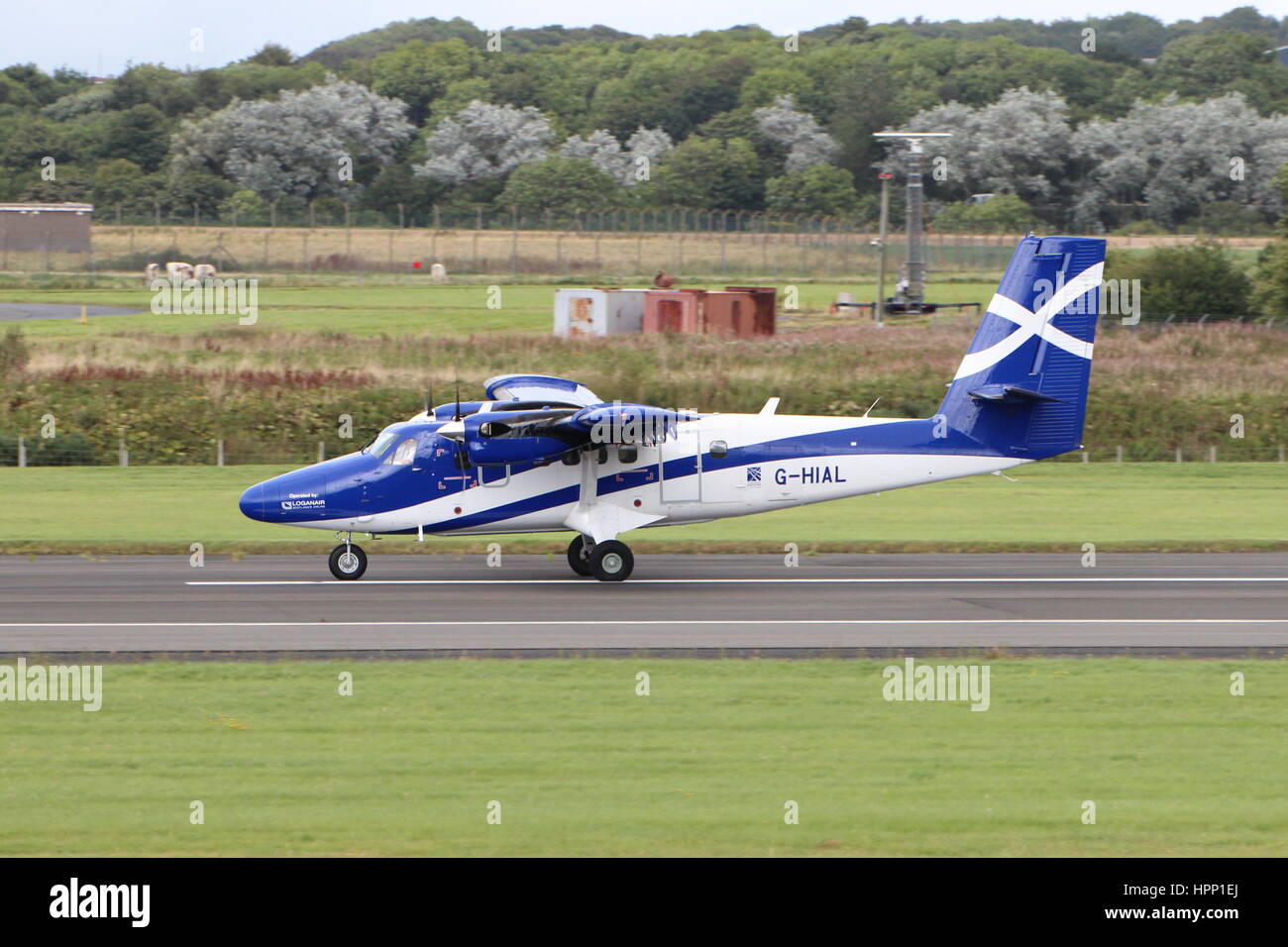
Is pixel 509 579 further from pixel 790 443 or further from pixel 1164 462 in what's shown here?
pixel 1164 462

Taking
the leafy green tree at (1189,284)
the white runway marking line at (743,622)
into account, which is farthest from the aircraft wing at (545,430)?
the leafy green tree at (1189,284)

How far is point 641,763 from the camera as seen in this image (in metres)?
13.2

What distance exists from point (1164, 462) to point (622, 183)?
71.9 m

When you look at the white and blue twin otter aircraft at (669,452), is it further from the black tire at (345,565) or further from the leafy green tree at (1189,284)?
the leafy green tree at (1189,284)

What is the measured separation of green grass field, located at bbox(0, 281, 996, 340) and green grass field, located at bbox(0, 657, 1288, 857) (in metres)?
39.5

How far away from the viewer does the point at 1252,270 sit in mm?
62531

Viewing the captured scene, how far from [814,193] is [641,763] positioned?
96060 millimetres

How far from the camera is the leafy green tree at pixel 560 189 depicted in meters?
96.6

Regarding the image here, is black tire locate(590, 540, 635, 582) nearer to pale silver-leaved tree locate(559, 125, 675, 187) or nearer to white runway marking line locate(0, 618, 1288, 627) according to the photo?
white runway marking line locate(0, 618, 1288, 627)

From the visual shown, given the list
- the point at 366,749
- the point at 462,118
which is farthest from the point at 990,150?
the point at 366,749

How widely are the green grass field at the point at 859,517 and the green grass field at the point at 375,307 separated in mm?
18672

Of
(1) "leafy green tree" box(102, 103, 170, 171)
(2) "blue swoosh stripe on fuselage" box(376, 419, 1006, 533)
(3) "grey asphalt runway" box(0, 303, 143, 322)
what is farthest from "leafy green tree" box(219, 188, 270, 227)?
(2) "blue swoosh stripe on fuselage" box(376, 419, 1006, 533)

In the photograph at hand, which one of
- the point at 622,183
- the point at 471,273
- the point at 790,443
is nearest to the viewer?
the point at 790,443

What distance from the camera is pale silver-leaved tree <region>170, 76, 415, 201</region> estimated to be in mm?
99062
